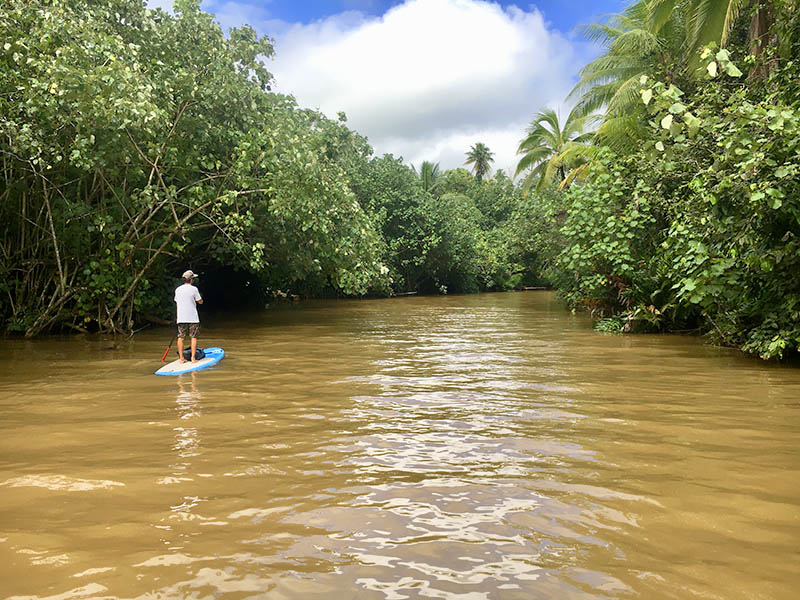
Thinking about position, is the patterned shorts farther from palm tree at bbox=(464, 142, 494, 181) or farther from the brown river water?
palm tree at bbox=(464, 142, 494, 181)

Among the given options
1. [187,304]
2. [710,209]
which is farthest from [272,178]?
[710,209]

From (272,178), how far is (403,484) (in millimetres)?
10838

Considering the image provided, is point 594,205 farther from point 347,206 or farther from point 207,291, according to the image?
point 207,291

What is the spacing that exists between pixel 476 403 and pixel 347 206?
9.60 metres

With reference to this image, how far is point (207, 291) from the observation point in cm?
2473

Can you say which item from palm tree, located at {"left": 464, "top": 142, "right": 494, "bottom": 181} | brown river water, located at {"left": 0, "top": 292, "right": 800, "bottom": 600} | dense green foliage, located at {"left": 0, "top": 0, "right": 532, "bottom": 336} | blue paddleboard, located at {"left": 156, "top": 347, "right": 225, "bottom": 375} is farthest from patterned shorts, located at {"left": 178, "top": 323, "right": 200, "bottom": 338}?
palm tree, located at {"left": 464, "top": 142, "right": 494, "bottom": 181}

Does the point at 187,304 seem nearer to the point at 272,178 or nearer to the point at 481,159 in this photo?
the point at 272,178

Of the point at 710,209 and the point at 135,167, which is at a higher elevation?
the point at 135,167

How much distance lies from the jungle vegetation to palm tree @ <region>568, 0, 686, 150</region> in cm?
9

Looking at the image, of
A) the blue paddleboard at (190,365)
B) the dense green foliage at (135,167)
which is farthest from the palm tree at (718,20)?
the blue paddleboard at (190,365)

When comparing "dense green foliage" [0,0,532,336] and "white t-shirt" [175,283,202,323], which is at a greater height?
"dense green foliage" [0,0,532,336]

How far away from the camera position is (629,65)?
72.1 ft

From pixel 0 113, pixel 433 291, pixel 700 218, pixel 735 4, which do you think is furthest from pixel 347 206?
pixel 433 291

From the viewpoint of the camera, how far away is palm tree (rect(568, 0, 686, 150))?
1780 cm
